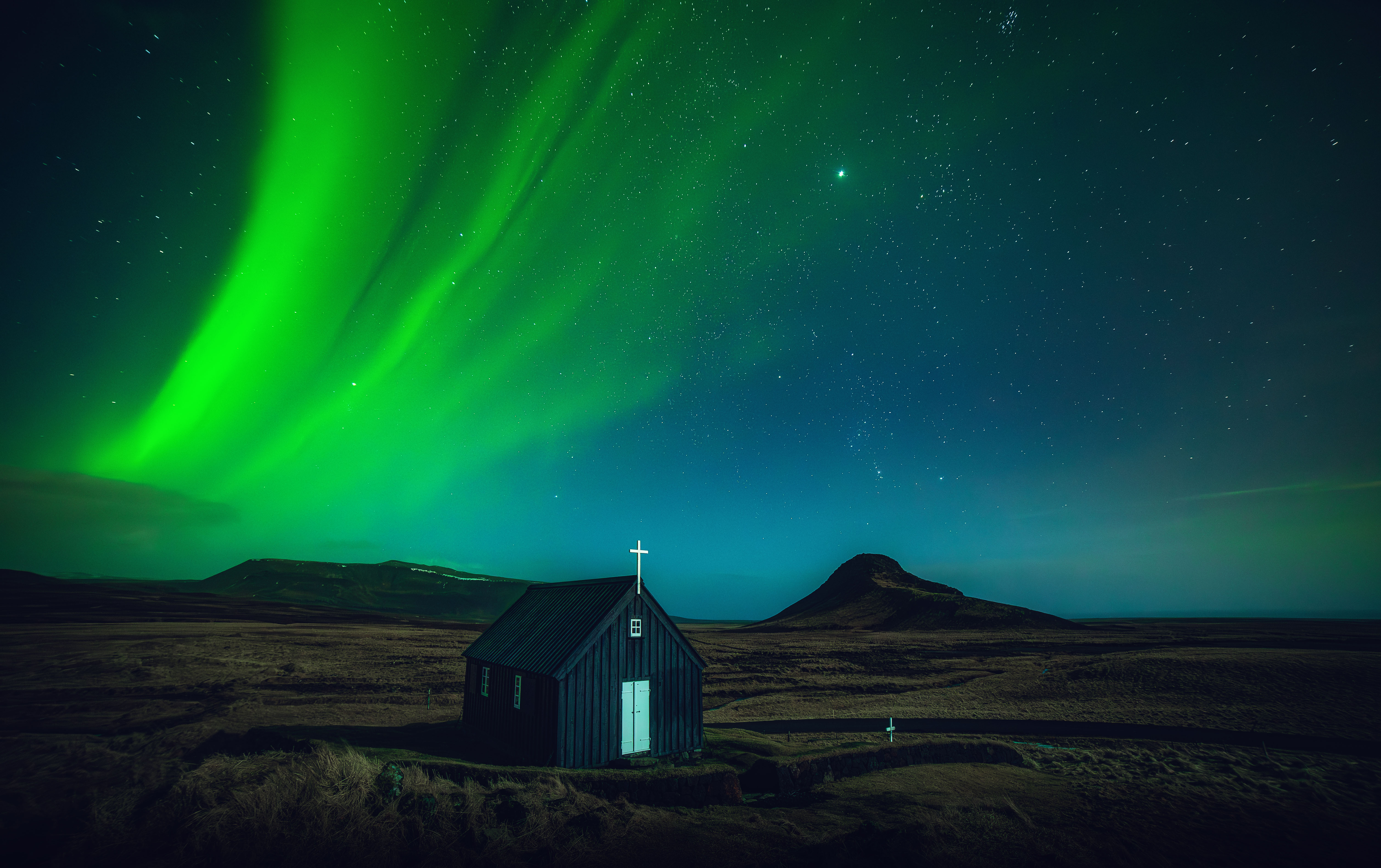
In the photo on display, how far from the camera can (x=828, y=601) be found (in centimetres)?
15925

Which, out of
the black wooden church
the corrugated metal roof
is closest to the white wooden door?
the black wooden church

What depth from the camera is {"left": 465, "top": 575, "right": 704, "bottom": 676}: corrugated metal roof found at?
65.0 feet

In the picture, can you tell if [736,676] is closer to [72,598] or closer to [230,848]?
[230,848]

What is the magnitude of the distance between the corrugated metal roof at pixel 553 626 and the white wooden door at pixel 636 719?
2239mm

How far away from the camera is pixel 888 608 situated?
134m

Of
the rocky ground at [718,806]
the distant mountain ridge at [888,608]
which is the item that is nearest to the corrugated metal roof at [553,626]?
the rocky ground at [718,806]

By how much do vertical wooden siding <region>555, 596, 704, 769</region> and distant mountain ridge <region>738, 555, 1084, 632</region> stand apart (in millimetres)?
100543

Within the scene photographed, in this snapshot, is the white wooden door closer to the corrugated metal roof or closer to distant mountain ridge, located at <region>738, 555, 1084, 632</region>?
the corrugated metal roof

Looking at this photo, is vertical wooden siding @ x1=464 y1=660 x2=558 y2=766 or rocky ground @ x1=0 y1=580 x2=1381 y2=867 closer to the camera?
rocky ground @ x1=0 y1=580 x2=1381 y2=867

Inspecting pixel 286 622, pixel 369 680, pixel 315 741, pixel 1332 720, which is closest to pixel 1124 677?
pixel 1332 720

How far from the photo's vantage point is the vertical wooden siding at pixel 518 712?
18734mm

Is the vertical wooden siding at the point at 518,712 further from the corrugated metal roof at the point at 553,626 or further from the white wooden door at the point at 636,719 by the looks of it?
the white wooden door at the point at 636,719

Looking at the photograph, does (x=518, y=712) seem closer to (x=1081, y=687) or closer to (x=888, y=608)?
(x=1081, y=687)

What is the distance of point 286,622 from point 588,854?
102400mm
